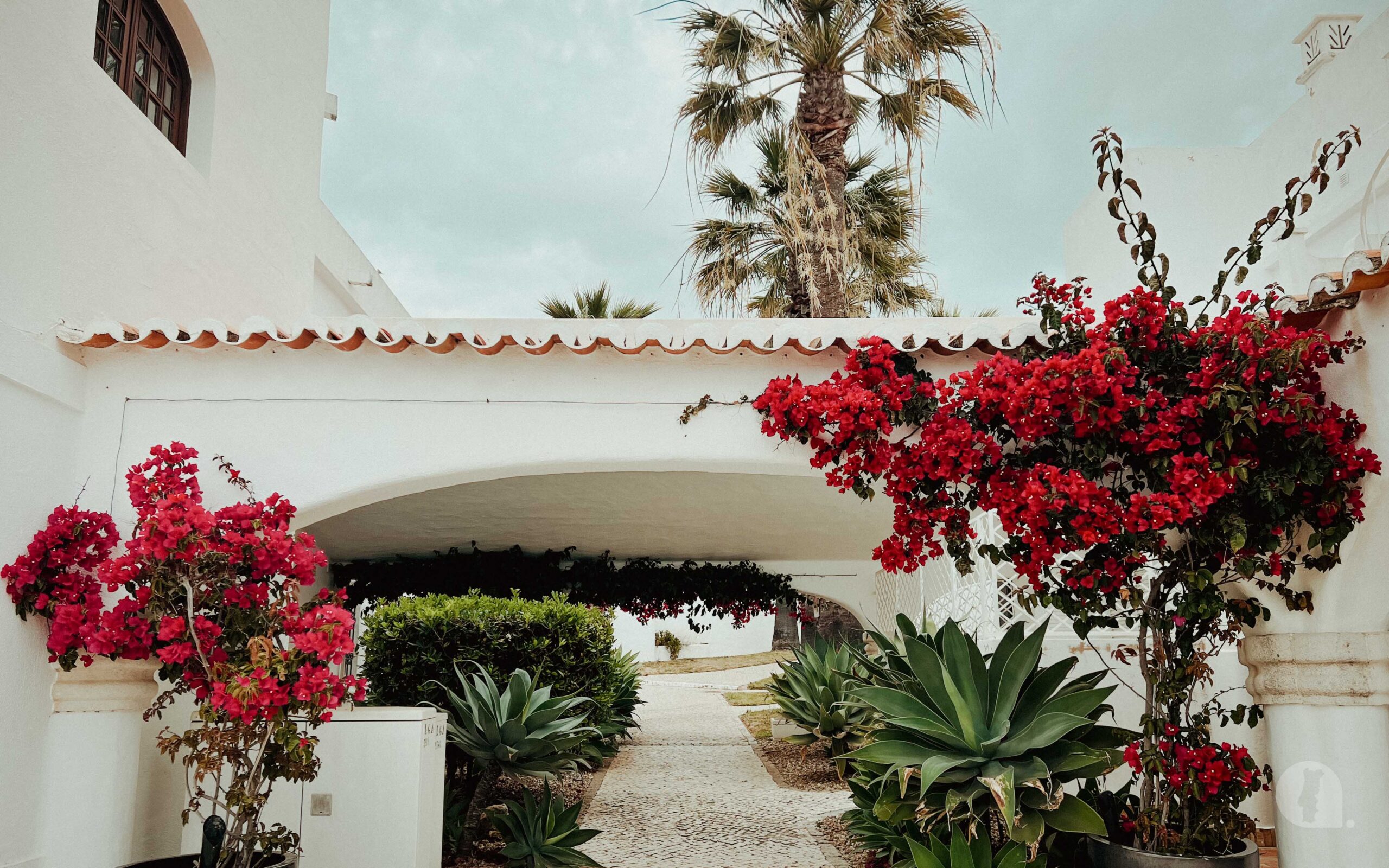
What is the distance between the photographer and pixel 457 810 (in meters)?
6.31

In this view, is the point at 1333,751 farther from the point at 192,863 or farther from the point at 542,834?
the point at 192,863

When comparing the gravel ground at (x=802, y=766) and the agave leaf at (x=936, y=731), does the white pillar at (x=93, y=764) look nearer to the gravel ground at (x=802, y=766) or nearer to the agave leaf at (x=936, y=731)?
the agave leaf at (x=936, y=731)

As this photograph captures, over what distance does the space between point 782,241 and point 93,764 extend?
927 cm

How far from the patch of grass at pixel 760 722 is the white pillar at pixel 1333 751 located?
27.8 ft

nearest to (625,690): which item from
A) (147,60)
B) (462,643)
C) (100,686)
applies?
(462,643)

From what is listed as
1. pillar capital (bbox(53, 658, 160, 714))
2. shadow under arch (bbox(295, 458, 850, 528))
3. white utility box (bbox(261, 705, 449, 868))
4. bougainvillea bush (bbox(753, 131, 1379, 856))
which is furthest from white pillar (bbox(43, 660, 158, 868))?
bougainvillea bush (bbox(753, 131, 1379, 856))

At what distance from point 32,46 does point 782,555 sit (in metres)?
8.81

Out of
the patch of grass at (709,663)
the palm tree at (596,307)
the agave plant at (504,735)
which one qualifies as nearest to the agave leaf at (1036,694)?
the agave plant at (504,735)

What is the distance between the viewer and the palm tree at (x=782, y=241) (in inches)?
473

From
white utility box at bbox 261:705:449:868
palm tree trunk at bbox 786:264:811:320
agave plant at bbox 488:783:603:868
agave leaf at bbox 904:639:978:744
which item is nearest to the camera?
agave leaf at bbox 904:639:978:744

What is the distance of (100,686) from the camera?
15.8ft

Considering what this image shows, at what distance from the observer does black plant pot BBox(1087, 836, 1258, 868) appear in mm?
4070

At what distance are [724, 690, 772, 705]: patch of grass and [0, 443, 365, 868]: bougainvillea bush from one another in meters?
12.5

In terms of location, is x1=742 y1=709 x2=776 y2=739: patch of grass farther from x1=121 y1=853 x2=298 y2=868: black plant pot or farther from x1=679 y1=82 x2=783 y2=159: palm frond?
x1=121 y1=853 x2=298 y2=868: black plant pot
